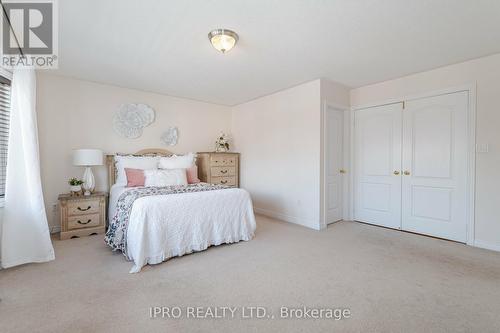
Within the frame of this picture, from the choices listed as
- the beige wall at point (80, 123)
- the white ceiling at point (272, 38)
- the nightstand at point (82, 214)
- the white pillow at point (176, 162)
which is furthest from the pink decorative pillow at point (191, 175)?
the white ceiling at point (272, 38)

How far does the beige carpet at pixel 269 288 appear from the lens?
162 cm

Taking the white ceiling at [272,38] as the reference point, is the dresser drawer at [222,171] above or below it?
below

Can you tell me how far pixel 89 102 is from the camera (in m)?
3.88

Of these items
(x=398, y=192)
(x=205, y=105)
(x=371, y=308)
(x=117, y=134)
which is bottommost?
(x=371, y=308)

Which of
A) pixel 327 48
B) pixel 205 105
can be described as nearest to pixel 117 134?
pixel 205 105

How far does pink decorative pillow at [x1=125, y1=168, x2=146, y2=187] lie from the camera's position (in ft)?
11.7

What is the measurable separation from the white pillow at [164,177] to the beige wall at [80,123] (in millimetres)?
976

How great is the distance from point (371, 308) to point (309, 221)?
2151 mm

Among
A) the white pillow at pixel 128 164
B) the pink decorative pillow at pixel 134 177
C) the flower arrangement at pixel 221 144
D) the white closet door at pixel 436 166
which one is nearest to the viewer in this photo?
the white closet door at pixel 436 166

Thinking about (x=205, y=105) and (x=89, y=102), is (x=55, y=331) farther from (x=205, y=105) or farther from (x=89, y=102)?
(x=205, y=105)

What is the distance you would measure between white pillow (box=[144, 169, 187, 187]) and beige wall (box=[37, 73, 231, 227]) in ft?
3.20

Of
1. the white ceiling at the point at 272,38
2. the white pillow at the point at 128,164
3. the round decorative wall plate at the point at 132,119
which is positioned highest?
the white ceiling at the point at 272,38

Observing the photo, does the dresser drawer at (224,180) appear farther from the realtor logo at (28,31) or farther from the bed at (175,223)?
the realtor logo at (28,31)

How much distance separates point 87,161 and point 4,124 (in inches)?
38.4
